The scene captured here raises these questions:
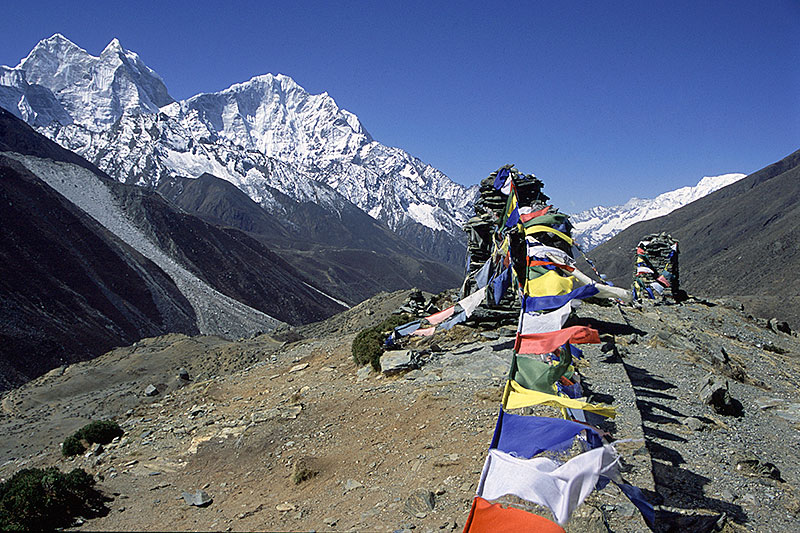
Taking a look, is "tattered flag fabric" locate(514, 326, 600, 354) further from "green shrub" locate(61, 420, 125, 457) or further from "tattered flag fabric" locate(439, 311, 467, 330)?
"green shrub" locate(61, 420, 125, 457)

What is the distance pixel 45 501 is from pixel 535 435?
734 centimetres

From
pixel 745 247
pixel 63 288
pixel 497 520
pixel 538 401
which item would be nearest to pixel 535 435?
pixel 538 401

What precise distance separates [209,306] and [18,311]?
26035 mm

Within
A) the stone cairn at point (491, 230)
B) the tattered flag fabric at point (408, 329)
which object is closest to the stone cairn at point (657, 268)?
the stone cairn at point (491, 230)

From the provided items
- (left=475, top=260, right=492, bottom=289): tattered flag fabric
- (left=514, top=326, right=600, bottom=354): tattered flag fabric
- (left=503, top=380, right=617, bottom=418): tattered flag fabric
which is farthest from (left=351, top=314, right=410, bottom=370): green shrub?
(left=503, top=380, right=617, bottom=418): tattered flag fabric

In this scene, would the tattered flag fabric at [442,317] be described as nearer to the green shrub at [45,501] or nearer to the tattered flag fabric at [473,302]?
the tattered flag fabric at [473,302]

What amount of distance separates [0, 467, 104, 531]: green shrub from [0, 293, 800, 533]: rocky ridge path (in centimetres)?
49

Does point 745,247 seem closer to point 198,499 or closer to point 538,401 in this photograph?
point 538,401

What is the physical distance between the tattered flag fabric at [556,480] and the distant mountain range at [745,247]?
64.2 m

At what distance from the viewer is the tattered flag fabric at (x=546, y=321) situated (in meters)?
6.86

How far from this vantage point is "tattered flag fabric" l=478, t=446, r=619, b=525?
443 centimetres

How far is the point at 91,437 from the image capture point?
46.9ft

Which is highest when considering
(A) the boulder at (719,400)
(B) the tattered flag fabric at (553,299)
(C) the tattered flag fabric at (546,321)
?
(B) the tattered flag fabric at (553,299)

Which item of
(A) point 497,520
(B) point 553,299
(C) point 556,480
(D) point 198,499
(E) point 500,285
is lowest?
(D) point 198,499
